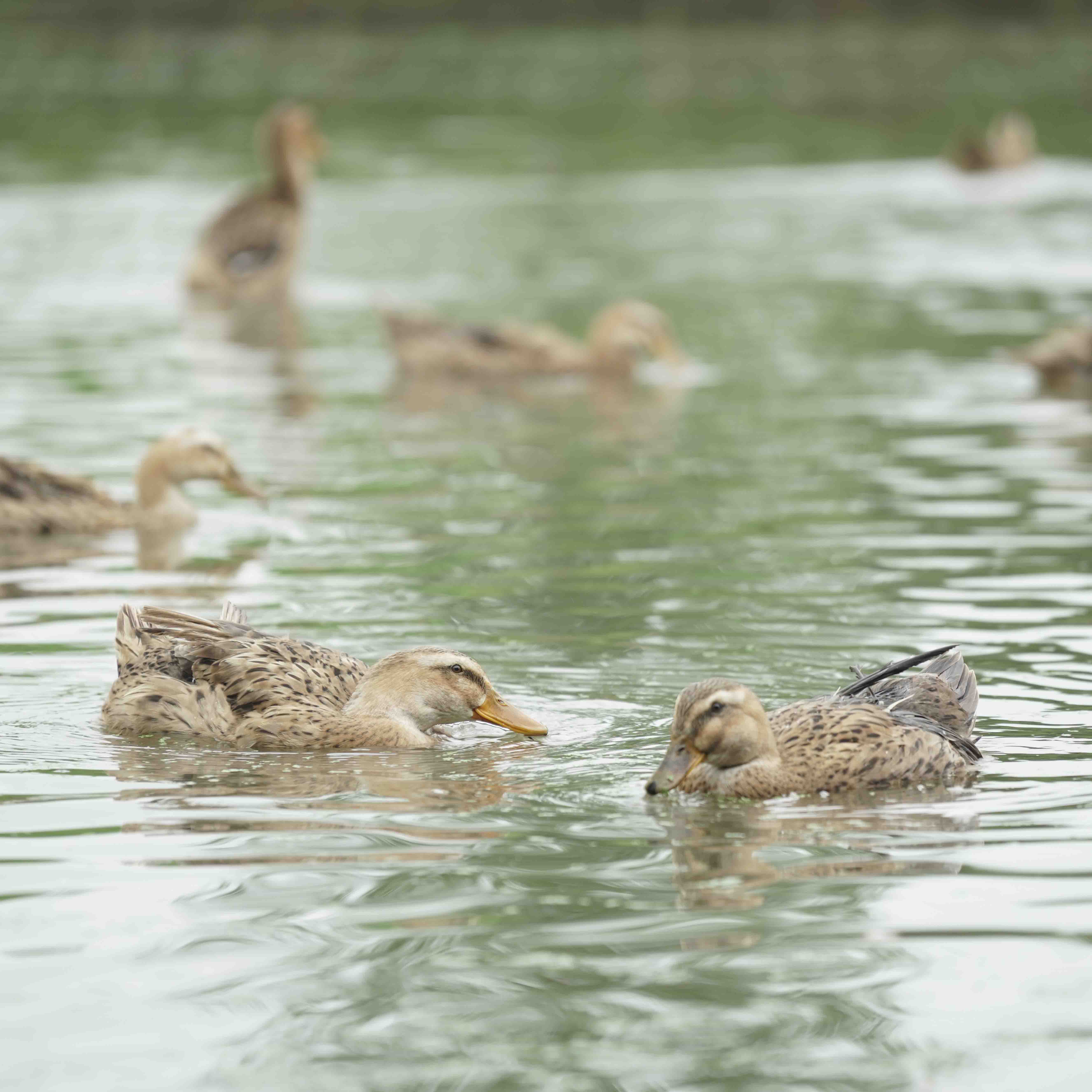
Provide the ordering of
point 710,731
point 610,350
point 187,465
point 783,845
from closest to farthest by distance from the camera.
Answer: point 783,845
point 710,731
point 187,465
point 610,350

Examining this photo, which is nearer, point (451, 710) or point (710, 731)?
point (710, 731)

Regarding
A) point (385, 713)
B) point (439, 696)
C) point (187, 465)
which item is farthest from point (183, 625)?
point (187, 465)

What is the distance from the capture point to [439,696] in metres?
7.99

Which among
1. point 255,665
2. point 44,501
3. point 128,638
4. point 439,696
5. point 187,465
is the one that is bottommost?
point 439,696

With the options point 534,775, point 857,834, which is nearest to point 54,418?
point 534,775

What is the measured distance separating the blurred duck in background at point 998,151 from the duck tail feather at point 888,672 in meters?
26.2

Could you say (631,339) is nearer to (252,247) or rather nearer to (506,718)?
(252,247)

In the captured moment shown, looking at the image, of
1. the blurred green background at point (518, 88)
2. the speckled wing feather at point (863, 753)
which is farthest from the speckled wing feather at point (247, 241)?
the speckled wing feather at point (863, 753)

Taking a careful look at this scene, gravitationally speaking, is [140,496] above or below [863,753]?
above

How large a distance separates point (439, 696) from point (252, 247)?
17314 millimetres

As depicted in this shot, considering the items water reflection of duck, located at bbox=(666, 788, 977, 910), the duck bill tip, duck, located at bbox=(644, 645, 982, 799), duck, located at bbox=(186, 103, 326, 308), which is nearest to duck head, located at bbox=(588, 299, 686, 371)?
duck, located at bbox=(186, 103, 326, 308)

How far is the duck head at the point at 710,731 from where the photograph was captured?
23.0 feet

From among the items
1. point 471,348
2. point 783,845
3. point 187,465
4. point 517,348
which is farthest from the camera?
point 471,348

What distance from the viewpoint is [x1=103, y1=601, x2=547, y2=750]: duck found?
795 cm
